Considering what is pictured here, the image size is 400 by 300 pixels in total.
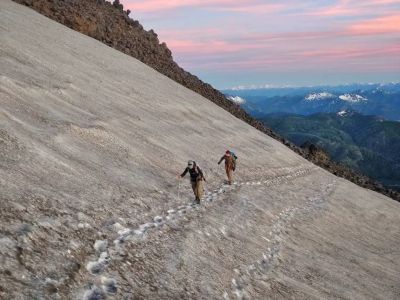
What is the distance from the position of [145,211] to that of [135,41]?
65.5 meters

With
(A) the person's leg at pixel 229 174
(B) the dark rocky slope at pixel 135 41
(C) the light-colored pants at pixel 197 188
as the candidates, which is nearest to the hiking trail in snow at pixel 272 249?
(A) the person's leg at pixel 229 174

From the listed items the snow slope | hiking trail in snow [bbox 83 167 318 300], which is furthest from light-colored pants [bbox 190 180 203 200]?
the snow slope

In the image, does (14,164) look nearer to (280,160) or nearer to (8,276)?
(8,276)

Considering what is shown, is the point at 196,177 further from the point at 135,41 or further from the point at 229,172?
the point at 135,41

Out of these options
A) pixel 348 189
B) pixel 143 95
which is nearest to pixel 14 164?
pixel 143 95

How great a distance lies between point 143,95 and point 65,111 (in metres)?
17.4

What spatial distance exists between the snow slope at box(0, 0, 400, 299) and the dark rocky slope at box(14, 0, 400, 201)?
25.7 metres

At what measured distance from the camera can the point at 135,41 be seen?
80.6m

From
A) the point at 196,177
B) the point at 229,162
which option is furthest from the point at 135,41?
the point at 196,177

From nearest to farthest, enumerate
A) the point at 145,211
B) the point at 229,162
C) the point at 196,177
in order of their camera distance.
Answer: the point at 145,211
the point at 196,177
the point at 229,162

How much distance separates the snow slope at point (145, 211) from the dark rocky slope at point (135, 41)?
25.7 metres

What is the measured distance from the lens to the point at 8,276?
37.1 ft

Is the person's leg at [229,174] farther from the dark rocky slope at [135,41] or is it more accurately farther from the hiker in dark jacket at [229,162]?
the dark rocky slope at [135,41]

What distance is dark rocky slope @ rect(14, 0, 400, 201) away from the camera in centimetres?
6969
